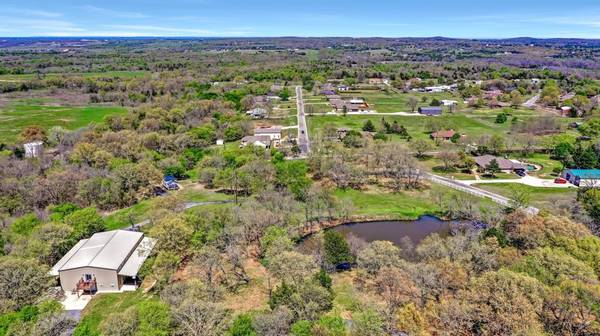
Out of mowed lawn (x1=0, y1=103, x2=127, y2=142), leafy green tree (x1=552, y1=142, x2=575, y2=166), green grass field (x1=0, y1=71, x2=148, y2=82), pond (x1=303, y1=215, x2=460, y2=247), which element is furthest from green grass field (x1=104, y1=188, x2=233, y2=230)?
green grass field (x1=0, y1=71, x2=148, y2=82)

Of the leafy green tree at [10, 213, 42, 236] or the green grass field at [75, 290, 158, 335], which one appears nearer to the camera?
the green grass field at [75, 290, 158, 335]

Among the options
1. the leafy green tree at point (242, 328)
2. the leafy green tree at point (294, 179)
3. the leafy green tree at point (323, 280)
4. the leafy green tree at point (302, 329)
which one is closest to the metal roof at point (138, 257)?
the leafy green tree at point (242, 328)

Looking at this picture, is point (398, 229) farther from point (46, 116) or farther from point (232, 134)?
point (46, 116)

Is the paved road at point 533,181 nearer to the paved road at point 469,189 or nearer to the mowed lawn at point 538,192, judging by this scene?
the mowed lawn at point 538,192

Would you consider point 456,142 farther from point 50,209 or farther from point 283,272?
point 50,209

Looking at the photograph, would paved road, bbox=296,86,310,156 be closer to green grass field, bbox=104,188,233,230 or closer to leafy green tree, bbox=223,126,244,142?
leafy green tree, bbox=223,126,244,142

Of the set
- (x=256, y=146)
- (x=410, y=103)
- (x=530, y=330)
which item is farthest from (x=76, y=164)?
(x=410, y=103)
